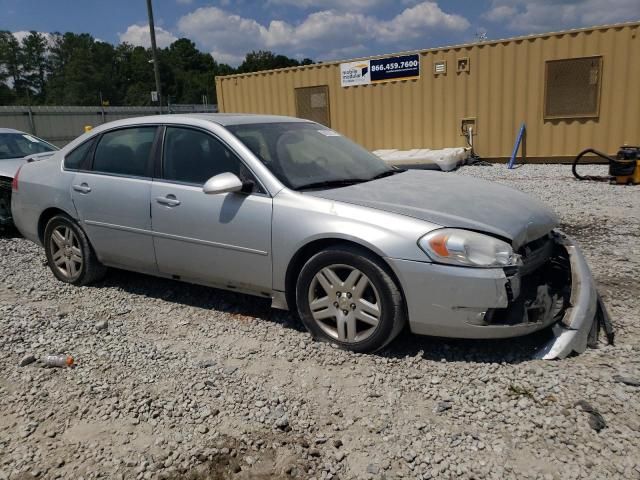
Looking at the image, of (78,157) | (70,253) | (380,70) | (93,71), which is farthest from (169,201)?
(93,71)

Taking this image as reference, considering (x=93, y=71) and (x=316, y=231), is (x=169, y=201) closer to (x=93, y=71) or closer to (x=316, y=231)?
(x=316, y=231)

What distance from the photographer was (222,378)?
315cm

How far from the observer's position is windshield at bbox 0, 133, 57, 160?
802cm

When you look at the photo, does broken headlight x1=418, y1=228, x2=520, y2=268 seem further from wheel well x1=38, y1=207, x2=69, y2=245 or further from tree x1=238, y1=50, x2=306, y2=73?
tree x1=238, y1=50, x2=306, y2=73

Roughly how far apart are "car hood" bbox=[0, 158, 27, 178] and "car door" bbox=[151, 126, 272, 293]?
4071 mm

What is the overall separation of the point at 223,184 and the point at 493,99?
10678 mm

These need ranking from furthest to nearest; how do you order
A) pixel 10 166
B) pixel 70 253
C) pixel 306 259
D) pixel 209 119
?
pixel 10 166
pixel 70 253
pixel 209 119
pixel 306 259

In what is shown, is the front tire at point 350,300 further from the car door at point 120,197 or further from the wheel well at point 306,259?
the car door at point 120,197

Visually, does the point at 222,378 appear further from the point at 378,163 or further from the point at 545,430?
the point at 378,163

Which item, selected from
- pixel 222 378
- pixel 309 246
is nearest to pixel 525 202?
pixel 309 246

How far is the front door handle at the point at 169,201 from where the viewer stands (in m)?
3.94

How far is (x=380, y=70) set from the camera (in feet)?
45.3

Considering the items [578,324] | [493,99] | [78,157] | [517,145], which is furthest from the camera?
[493,99]

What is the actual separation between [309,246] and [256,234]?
1.31 ft
